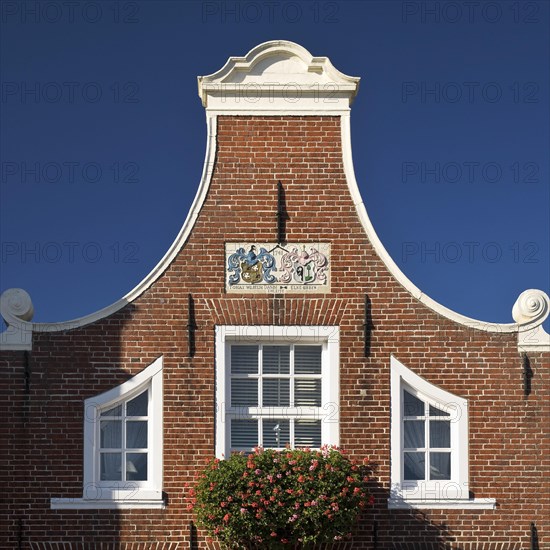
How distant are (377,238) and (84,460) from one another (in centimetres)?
533

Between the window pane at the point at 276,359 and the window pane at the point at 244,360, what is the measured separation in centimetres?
15

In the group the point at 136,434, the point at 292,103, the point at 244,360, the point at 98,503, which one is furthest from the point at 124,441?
the point at 292,103

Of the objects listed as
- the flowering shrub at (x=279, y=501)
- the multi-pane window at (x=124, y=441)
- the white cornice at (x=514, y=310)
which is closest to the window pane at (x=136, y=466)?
the multi-pane window at (x=124, y=441)

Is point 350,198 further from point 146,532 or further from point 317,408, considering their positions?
point 146,532

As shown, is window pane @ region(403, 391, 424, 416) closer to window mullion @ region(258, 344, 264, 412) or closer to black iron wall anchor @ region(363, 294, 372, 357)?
black iron wall anchor @ region(363, 294, 372, 357)

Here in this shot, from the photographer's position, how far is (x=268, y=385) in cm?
1509

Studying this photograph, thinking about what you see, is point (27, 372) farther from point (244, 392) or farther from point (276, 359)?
point (276, 359)

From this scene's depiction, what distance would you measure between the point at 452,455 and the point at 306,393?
230cm

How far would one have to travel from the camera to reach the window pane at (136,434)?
14.9 m

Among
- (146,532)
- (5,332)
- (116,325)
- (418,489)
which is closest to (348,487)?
(418,489)

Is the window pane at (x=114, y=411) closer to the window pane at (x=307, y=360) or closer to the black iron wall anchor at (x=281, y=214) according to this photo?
the window pane at (x=307, y=360)

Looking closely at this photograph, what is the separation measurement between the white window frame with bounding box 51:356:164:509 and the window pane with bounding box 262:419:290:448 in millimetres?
1532

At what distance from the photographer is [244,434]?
592 inches

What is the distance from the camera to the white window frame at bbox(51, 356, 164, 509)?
A: 14555mm
